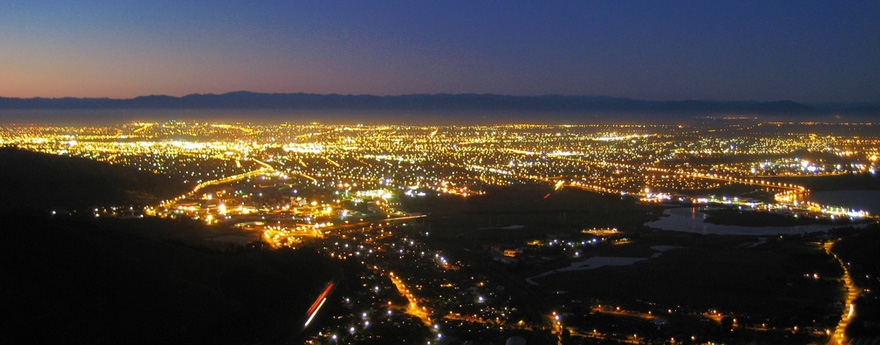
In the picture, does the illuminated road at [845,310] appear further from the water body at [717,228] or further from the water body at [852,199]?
the water body at [852,199]

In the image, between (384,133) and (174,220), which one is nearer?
(174,220)

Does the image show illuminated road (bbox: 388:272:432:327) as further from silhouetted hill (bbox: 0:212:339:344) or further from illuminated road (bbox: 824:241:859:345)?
illuminated road (bbox: 824:241:859:345)

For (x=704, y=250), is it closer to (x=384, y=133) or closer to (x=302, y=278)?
(x=302, y=278)

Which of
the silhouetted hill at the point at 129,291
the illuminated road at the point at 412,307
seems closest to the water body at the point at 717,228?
the illuminated road at the point at 412,307

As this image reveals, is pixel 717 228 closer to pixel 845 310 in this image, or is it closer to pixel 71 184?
pixel 845 310

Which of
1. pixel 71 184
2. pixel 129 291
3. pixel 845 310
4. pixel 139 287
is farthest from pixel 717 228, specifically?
pixel 71 184

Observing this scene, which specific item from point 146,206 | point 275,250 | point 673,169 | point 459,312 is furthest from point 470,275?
point 673,169
